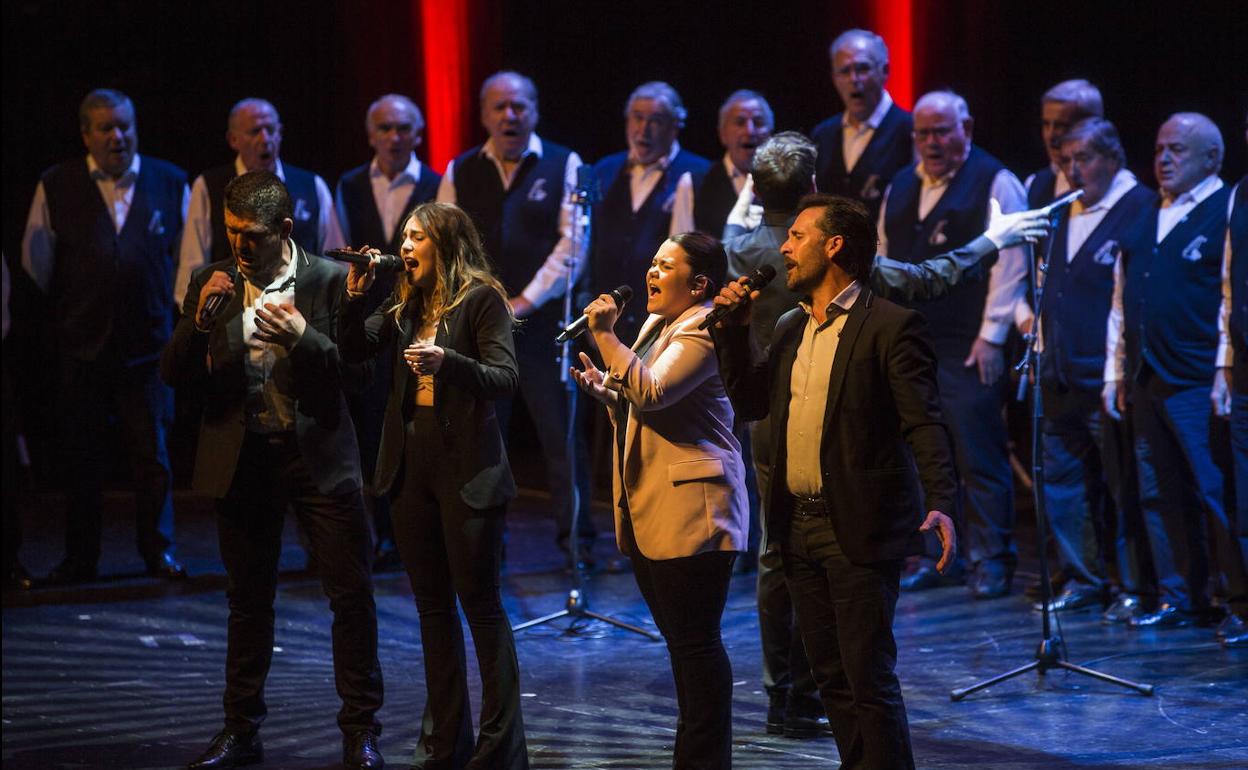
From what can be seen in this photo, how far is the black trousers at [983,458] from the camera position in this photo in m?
5.85

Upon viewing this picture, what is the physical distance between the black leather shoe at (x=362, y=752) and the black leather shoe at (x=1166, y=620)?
2690mm

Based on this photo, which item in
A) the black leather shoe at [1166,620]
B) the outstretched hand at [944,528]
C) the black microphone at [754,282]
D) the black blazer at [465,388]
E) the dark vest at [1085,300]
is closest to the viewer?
the outstretched hand at [944,528]

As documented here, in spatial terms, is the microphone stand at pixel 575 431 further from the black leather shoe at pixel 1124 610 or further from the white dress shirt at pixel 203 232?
the black leather shoe at pixel 1124 610

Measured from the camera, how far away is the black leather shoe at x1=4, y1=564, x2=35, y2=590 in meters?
6.06

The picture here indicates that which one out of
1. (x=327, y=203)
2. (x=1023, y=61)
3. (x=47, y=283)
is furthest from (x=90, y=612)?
(x=1023, y=61)

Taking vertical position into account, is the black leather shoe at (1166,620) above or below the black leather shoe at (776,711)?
above

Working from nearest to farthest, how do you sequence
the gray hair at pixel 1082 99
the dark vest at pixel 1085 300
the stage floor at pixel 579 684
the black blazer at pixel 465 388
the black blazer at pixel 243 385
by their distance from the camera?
the black blazer at pixel 465 388 → the black blazer at pixel 243 385 → the stage floor at pixel 579 684 → the dark vest at pixel 1085 300 → the gray hair at pixel 1082 99

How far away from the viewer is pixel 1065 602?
5.62 m

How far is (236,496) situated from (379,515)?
96.5 inches

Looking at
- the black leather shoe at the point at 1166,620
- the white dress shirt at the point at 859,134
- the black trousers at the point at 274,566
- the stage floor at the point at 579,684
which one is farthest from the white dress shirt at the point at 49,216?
the black leather shoe at the point at 1166,620

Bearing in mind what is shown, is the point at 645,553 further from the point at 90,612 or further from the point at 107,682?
the point at 90,612

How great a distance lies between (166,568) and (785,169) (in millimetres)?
3214

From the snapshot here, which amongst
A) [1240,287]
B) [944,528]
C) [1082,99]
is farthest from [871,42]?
[944,528]

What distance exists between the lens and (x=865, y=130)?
247 inches
